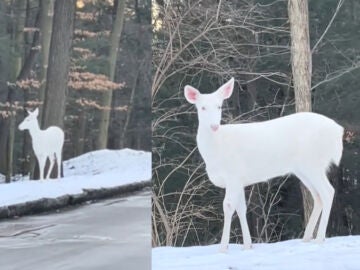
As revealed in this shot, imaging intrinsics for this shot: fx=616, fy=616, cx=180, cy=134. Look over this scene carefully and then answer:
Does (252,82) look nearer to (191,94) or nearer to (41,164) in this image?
(191,94)

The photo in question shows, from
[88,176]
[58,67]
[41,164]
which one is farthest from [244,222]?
[58,67]

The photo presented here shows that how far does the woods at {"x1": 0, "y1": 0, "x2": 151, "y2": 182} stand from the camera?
3037 millimetres

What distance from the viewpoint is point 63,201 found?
3.13 metres

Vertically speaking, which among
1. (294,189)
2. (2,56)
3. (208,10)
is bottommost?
(294,189)

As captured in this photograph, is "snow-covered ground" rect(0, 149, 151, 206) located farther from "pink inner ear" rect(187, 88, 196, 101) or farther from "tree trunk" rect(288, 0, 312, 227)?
"tree trunk" rect(288, 0, 312, 227)

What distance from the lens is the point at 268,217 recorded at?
12.0 ft

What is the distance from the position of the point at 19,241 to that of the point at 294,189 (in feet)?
5.05

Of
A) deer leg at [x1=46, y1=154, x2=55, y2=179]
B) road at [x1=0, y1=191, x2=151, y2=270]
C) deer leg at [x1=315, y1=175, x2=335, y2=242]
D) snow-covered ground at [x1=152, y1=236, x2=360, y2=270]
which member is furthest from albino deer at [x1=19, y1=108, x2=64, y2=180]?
deer leg at [x1=315, y1=175, x2=335, y2=242]

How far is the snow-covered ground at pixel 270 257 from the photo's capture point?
3334 mm

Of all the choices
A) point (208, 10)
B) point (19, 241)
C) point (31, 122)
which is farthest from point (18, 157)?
point (208, 10)

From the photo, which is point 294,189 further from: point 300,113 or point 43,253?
point 43,253

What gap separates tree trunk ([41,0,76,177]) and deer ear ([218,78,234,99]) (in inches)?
33.5

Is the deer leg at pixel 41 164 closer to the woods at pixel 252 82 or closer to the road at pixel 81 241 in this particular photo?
the road at pixel 81 241

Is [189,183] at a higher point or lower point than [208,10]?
lower
